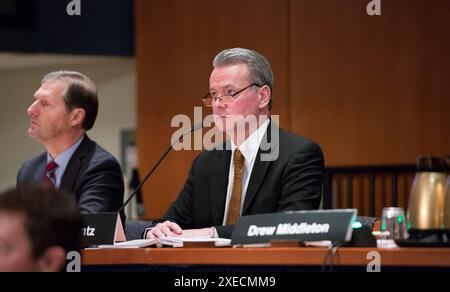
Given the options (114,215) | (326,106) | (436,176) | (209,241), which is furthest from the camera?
(326,106)

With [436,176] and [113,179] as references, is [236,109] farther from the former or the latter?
[436,176]

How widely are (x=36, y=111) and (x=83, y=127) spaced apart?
0.65ft

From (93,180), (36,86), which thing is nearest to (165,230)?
(93,180)

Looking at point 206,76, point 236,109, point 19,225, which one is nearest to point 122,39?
point 206,76

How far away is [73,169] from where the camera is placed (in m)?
3.40

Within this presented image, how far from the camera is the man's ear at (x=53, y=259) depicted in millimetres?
1479

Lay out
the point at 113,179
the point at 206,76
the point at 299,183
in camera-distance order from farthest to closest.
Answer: the point at 206,76
the point at 113,179
the point at 299,183

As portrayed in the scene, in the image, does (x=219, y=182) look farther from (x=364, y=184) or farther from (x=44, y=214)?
(x=364, y=184)

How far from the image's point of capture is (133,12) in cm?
658

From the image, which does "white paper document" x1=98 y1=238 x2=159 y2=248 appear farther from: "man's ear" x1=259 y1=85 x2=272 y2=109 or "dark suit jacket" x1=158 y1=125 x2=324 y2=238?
"man's ear" x1=259 y1=85 x2=272 y2=109

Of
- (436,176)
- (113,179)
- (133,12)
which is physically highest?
(133,12)

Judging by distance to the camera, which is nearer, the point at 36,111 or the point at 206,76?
the point at 36,111

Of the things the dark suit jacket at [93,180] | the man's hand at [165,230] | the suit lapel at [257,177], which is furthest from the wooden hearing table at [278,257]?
the dark suit jacket at [93,180]
